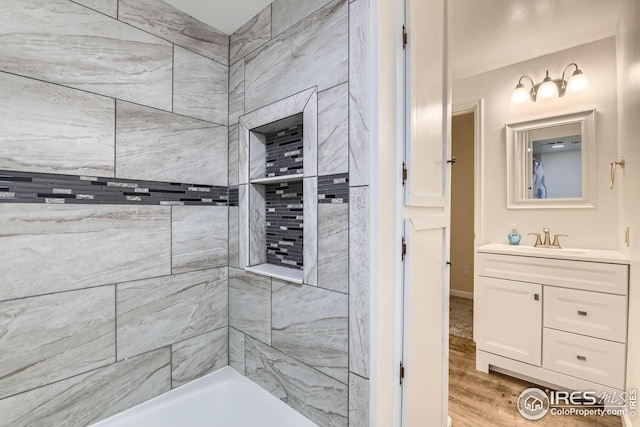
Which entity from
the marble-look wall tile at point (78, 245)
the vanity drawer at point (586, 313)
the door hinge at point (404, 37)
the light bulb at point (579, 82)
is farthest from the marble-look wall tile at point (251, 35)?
the vanity drawer at point (586, 313)

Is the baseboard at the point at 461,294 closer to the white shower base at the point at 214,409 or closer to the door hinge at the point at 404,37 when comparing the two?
the white shower base at the point at 214,409

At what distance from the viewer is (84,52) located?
129 centimetres

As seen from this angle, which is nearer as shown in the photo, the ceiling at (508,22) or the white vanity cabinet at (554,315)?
the ceiling at (508,22)

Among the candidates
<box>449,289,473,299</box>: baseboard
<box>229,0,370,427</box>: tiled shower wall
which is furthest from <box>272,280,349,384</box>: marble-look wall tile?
<box>449,289,473,299</box>: baseboard

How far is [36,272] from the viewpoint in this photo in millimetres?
1178

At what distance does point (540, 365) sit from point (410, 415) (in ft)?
5.01

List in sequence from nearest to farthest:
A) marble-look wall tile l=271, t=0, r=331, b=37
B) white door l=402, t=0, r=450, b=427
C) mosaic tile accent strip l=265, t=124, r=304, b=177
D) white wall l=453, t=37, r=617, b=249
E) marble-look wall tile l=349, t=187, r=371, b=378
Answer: marble-look wall tile l=349, t=187, r=371, b=378, white door l=402, t=0, r=450, b=427, marble-look wall tile l=271, t=0, r=331, b=37, mosaic tile accent strip l=265, t=124, r=304, b=177, white wall l=453, t=37, r=617, b=249

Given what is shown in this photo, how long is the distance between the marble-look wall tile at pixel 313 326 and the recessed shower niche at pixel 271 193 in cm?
15

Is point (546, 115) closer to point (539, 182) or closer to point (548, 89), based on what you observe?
point (548, 89)

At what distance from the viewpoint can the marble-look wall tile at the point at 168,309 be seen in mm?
1413

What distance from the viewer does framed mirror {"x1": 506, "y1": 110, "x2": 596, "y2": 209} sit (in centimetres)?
230

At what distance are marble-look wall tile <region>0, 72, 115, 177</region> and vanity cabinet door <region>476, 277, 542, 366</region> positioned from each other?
2712 millimetres

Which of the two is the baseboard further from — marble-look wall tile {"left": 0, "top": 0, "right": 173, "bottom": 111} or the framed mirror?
marble-look wall tile {"left": 0, "top": 0, "right": 173, "bottom": 111}

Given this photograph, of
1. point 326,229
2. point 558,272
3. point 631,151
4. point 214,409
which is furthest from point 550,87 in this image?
point 214,409
